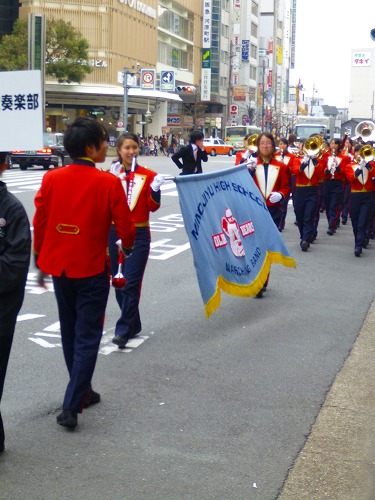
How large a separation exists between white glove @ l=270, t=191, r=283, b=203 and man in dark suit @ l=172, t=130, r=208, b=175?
20.2 feet

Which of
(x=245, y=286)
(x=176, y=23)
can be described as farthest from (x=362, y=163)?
(x=176, y=23)

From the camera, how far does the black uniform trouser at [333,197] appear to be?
1708cm

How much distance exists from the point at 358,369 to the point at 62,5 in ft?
199

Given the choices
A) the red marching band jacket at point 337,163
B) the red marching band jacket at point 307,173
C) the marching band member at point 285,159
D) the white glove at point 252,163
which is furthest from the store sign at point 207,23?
the white glove at point 252,163

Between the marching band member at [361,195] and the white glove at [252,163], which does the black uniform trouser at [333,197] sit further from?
the white glove at [252,163]

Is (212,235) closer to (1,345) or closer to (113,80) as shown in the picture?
(1,345)

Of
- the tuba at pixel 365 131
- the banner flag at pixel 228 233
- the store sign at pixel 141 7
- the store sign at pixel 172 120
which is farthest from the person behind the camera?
the store sign at pixel 172 120

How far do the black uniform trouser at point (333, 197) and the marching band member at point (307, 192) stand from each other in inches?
84.0

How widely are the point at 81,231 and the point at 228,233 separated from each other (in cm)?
334

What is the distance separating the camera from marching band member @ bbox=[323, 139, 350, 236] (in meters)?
16.4

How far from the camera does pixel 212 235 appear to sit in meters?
8.14

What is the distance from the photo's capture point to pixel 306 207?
1469cm

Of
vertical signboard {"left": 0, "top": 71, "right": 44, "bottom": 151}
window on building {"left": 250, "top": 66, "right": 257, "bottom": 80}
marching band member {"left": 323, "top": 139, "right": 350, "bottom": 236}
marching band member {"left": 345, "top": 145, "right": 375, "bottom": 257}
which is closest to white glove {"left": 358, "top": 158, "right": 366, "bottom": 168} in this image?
marching band member {"left": 345, "top": 145, "right": 375, "bottom": 257}

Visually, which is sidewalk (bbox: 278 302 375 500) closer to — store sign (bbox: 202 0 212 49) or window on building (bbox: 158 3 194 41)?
window on building (bbox: 158 3 194 41)
